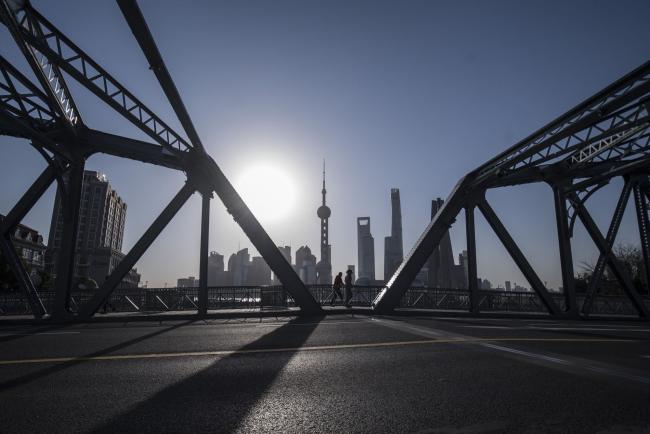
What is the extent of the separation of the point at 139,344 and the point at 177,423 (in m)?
4.44

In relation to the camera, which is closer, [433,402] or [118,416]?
[118,416]

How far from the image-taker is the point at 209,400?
325 cm

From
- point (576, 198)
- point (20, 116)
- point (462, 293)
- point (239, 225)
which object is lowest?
point (462, 293)

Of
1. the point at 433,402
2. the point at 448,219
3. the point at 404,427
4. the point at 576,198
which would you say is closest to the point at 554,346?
the point at 433,402

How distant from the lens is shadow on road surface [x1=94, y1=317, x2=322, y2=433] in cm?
266

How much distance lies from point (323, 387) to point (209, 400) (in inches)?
45.5

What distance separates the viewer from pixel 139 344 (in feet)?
21.1

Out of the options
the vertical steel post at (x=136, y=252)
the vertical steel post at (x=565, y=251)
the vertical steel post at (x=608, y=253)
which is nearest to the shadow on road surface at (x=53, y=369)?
the vertical steel post at (x=136, y=252)

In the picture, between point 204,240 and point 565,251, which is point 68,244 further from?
point 565,251

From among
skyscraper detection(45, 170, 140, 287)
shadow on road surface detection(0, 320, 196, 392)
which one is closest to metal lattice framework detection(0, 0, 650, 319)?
shadow on road surface detection(0, 320, 196, 392)

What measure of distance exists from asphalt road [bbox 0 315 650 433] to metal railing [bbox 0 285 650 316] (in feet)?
33.4

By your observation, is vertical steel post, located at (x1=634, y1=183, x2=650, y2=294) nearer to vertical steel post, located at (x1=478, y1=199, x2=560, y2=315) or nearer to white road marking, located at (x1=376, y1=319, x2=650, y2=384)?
vertical steel post, located at (x1=478, y1=199, x2=560, y2=315)

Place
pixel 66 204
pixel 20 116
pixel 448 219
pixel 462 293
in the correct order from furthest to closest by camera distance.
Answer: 1. pixel 462 293
2. pixel 448 219
3. pixel 66 204
4. pixel 20 116

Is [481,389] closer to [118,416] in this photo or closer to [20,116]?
[118,416]
